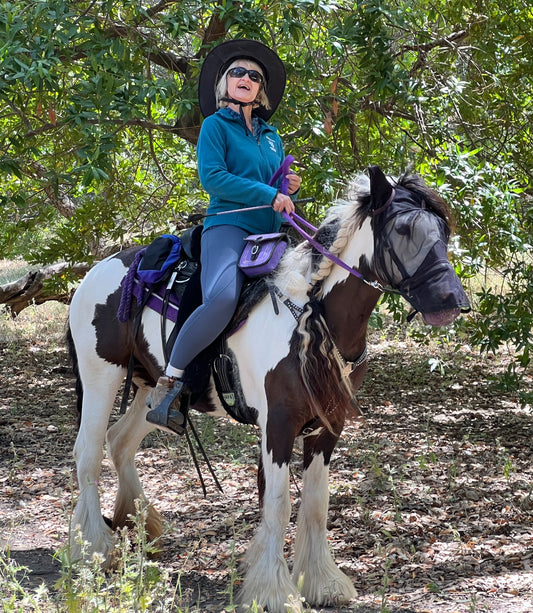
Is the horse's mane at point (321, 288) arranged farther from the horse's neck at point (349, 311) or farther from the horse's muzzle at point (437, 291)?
the horse's muzzle at point (437, 291)

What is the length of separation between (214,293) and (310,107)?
271cm

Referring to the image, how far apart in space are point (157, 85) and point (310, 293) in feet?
7.52

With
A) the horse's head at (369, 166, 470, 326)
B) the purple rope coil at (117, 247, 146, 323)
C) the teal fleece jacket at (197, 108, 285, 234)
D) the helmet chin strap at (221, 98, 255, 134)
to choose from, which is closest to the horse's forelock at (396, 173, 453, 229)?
the horse's head at (369, 166, 470, 326)

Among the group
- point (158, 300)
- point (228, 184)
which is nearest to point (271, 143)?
point (228, 184)

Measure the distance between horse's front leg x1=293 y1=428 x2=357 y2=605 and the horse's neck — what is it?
0.58m

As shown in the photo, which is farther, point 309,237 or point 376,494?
point 376,494

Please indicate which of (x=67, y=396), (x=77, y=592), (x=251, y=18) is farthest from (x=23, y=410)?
(x=77, y=592)

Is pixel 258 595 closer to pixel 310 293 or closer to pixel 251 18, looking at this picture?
pixel 310 293

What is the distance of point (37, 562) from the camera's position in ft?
15.1

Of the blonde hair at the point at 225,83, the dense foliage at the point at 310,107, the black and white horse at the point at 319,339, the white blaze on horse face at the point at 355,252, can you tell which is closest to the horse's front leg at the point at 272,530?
the black and white horse at the point at 319,339

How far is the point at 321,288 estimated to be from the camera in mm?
3756

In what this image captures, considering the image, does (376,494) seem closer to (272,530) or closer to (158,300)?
(272,530)

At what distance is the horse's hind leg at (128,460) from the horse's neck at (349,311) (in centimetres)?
171

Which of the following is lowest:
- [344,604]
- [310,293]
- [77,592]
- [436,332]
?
[344,604]
